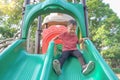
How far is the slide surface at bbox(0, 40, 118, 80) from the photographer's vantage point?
341cm

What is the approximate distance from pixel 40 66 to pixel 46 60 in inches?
12.8

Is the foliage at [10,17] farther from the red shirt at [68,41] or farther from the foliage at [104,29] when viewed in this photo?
the red shirt at [68,41]

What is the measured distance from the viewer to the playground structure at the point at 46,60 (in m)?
3.45

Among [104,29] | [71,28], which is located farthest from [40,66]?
[104,29]

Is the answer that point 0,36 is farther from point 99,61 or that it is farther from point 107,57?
point 99,61

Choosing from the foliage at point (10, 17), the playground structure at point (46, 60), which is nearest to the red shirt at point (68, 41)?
the playground structure at point (46, 60)

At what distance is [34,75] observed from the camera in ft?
Result: 11.8

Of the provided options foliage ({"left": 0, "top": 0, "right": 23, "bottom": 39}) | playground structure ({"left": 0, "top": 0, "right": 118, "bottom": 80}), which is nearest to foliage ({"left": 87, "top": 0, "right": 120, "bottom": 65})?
foliage ({"left": 0, "top": 0, "right": 23, "bottom": 39})

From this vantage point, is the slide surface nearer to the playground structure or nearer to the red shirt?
the playground structure

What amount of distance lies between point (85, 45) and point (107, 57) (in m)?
19.6

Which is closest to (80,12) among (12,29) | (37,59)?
(37,59)

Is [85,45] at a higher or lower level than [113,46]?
higher

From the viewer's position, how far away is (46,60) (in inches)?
141

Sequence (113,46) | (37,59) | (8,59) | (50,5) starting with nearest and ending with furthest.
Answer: (8,59) → (37,59) → (50,5) → (113,46)
